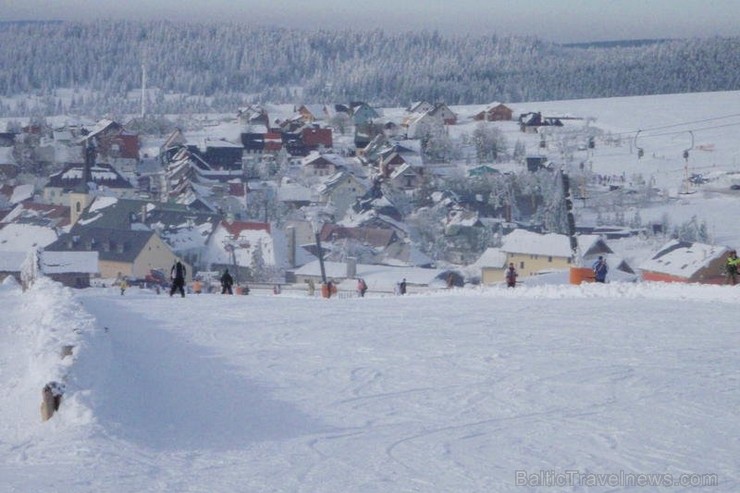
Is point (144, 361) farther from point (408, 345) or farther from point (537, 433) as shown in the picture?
point (537, 433)

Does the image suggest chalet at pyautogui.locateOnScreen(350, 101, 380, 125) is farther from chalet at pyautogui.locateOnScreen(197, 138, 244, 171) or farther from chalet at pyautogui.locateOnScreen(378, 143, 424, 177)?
chalet at pyautogui.locateOnScreen(197, 138, 244, 171)

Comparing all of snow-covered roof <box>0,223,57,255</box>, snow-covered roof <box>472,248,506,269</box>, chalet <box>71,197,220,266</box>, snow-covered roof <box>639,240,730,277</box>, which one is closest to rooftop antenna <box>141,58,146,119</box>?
chalet <box>71,197,220,266</box>

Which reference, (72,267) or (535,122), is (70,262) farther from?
(535,122)

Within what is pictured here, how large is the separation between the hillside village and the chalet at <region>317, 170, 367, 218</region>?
3.3 inches

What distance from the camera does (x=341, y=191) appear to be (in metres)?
37.7

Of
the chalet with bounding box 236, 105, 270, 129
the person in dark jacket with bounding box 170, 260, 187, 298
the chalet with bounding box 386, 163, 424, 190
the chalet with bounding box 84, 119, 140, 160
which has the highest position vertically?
the chalet with bounding box 236, 105, 270, 129

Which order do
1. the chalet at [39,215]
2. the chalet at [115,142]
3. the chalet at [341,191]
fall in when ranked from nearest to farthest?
the chalet at [39,215]
the chalet at [341,191]
the chalet at [115,142]

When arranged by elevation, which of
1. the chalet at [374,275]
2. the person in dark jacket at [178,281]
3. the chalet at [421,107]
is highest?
the chalet at [421,107]

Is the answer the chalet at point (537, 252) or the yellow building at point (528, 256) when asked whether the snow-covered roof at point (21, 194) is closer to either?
the yellow building at point (528, 256)

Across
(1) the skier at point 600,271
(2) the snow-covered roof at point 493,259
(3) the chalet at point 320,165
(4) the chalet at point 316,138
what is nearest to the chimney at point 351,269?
(2) the snow-covered roof at point 493,259

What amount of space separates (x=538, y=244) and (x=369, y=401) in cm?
2032

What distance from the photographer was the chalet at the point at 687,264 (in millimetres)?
19219

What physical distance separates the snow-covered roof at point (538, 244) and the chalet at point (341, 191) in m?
10.4

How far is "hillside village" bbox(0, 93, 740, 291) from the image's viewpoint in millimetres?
24734
